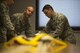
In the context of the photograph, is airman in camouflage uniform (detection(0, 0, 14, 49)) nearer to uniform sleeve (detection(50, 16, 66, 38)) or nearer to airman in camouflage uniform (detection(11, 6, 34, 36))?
airman in camouflage uniform (detection(11, 6, 34, 36))

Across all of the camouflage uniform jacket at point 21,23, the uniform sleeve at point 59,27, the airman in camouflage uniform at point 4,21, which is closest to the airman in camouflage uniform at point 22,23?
the camouflage uniform jacket at point 21,23


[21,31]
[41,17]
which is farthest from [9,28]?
[41,17]

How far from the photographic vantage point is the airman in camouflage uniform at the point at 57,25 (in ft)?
12.0

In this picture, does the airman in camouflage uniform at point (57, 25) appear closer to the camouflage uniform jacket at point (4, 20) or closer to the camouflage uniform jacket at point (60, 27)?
the camouflage uniform jacket at point (60, 27)

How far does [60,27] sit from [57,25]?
3.4 inches

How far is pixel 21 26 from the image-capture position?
3.90 metres

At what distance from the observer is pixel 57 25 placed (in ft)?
12.2

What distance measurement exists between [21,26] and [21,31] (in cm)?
9

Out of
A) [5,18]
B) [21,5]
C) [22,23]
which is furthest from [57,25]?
[21,5]

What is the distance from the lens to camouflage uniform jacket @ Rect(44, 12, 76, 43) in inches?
143

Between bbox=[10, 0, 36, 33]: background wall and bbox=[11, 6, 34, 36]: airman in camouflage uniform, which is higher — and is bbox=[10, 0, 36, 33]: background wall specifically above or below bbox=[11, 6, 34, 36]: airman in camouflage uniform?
above

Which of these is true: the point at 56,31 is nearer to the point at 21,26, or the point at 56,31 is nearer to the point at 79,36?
the point at 21,26

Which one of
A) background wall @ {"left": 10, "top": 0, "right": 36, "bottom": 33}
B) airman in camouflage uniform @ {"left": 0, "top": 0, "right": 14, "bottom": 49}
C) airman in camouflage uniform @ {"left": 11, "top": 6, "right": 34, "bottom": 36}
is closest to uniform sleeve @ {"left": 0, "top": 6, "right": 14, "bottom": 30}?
airman in camouflage uniform @ {"left": 0, "top": 0, "right": 14, "bottom": 49}

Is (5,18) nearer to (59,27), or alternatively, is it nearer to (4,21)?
(4,21)
